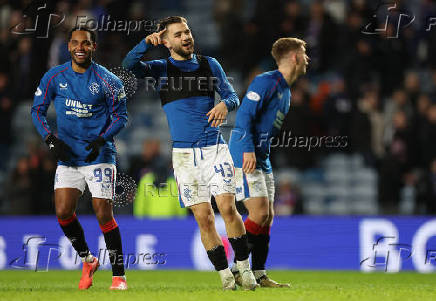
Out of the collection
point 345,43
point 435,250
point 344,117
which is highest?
point 345,43

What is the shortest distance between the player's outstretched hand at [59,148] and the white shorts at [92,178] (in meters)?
0.13

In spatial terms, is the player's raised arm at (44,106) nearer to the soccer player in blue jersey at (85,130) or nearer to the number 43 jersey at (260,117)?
the soccer player in blue jersey at (85,130)

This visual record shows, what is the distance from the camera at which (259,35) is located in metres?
16.3

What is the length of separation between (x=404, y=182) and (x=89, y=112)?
26.0 feet

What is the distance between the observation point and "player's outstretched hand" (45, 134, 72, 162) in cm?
827

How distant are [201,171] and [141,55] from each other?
4.16 feet

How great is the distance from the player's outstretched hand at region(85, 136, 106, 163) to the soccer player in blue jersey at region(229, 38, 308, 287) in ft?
4.33

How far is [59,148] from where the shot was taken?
8273mm

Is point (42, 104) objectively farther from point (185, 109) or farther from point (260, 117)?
point (260, 117)

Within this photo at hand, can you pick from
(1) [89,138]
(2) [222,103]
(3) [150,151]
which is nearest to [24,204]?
(3) [150,151]

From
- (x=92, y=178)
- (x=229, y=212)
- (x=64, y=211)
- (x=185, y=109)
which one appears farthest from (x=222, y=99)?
(x=64, y=211)

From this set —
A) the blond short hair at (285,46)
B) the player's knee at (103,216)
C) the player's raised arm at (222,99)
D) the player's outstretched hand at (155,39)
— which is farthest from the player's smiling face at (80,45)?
the blond short hair at (285,46)

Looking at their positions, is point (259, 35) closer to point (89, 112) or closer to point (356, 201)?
point (356, 201)

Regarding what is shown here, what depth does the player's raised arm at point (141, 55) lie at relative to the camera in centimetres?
803
